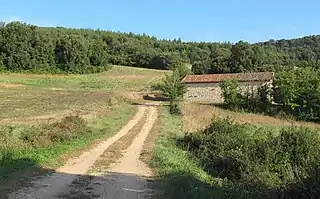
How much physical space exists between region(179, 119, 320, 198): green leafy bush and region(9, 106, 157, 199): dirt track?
3.64m

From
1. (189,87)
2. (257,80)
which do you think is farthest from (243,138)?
(189,87)

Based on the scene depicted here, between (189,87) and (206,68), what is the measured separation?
29.5 metres

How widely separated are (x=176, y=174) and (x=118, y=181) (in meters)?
2.34

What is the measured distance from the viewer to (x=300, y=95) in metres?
59.9

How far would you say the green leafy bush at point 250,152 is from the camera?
704 inches

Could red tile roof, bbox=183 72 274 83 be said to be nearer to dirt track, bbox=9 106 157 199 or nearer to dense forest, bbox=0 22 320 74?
dense forest, bbox=0 22 320 74

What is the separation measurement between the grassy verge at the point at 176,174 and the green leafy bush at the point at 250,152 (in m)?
1.13

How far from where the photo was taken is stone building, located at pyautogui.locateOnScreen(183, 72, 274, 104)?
6588cm

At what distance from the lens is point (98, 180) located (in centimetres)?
1488

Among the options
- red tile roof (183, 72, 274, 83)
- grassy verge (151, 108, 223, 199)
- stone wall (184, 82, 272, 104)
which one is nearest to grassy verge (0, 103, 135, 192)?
grassy verge (151, 108, 223, 199)

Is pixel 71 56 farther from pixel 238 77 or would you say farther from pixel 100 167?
pixel 100 167

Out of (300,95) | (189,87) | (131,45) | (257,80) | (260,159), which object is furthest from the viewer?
(131,45)

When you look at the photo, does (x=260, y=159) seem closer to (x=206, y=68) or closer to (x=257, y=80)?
(x=257, y=80)

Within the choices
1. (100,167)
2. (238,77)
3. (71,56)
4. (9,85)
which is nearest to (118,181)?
(100,167)
